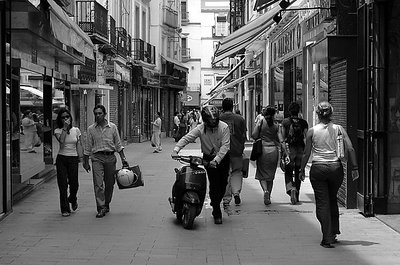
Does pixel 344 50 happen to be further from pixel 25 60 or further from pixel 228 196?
pixel 25 60

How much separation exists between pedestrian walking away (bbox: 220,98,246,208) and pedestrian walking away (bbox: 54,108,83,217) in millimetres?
2384

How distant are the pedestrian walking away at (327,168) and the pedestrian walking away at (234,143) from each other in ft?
9.27

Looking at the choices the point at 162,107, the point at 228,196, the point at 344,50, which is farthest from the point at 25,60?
the point at 162,107

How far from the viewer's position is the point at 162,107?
46188 millimetres

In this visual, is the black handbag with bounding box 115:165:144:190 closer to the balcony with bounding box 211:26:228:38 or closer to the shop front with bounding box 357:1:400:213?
the shop front with bounding box 357:1:400:213

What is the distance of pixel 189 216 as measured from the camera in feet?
29.6

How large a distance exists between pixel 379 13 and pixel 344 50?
928 mm

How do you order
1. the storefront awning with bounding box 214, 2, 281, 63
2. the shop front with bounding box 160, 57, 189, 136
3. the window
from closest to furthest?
the storefront awning with bounding box 214, 2, 281, 63 < the shop front with bounding box 160, 57, 189, 136 < the window

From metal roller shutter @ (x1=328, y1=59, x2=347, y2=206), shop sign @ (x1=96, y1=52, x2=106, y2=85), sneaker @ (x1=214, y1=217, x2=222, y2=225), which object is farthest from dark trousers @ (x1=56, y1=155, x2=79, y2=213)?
shop sign @ (x1=96, y1=52, x2=106, y2=85)

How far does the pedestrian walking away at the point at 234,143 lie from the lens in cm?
1088

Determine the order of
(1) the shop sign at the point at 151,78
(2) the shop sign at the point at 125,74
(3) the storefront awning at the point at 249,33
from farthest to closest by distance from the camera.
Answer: (1) the shop sign at the point at 151,78 → (2) the shop sign at the point at 125,74 → (3) the storefront awning at the point at 249,33

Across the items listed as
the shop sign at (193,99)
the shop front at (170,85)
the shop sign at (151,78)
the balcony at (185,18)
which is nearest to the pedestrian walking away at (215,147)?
the shop sign at (151,78)

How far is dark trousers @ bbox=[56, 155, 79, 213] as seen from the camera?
10.1 m

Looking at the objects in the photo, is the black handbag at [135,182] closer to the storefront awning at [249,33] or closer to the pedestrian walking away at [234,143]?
the pedestrian walking away at [234,143]
